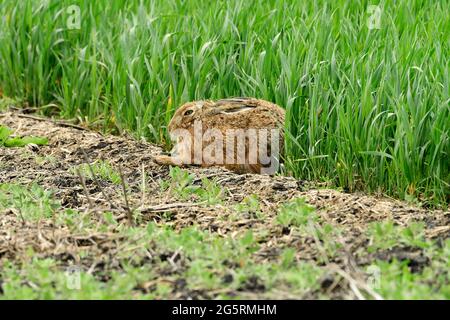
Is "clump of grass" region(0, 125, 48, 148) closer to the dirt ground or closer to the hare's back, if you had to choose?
the dirt ground

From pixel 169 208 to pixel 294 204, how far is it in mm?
645

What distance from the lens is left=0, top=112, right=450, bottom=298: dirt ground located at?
4273mm

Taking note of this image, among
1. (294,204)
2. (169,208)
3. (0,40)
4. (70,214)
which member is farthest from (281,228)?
(0,40)

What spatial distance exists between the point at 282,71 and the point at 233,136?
0.58m

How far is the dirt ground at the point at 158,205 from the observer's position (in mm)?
4273

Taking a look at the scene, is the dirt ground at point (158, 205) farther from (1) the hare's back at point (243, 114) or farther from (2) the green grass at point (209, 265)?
(1) the hare's back at point (243, 114)

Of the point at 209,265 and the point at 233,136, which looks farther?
the point at 233,136

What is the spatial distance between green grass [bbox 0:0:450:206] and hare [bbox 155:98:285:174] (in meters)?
0.13

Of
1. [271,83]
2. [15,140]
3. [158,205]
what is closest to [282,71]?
[271,83]

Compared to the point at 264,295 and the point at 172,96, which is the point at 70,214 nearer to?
the point at 264,295

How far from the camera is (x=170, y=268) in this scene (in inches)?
159

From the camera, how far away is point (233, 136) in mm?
5758

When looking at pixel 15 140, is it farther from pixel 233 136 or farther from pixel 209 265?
pixel 209 265

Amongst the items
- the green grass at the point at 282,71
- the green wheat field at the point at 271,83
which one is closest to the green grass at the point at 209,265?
the green wheat field at the point at 271,83
